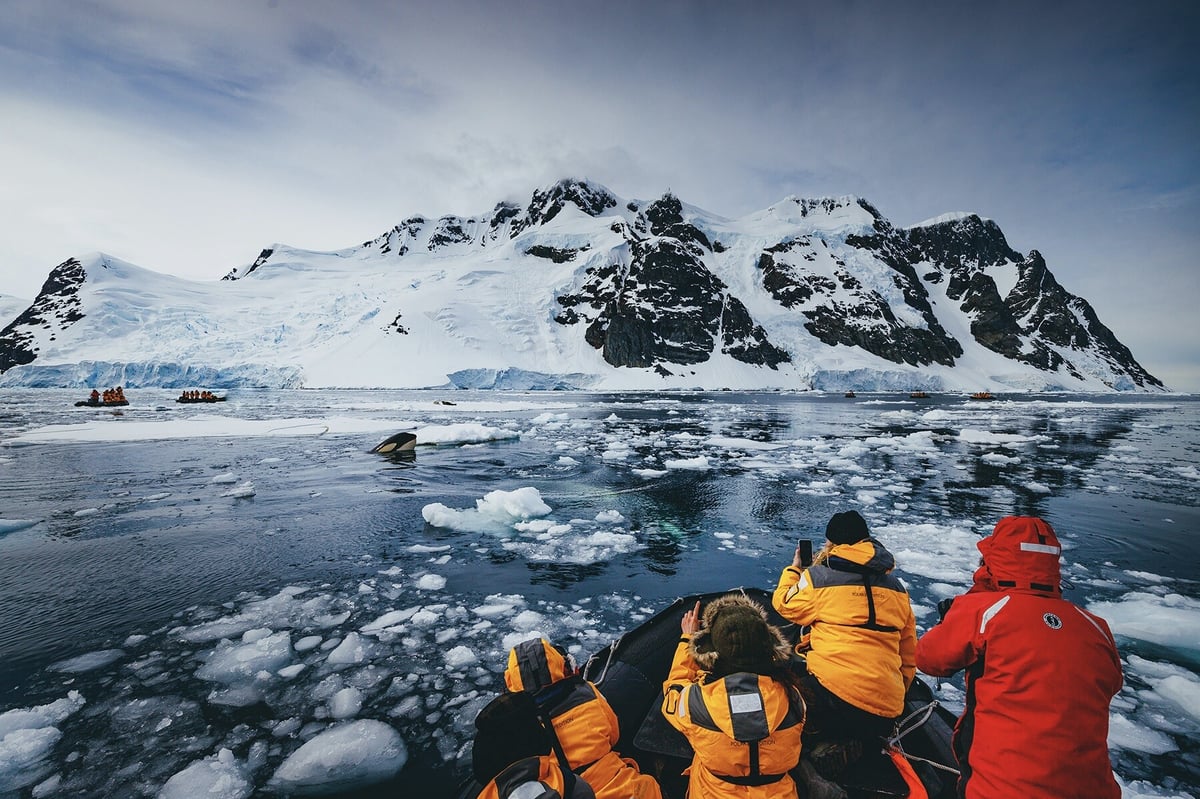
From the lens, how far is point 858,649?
2.69 m

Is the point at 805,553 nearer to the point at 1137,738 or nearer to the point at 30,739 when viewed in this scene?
the point at 1137,738

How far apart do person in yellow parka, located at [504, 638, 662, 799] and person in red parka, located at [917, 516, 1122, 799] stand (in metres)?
1.45

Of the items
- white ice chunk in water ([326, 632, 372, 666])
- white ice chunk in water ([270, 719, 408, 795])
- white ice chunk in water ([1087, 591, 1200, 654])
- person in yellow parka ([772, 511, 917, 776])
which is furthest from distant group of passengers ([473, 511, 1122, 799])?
white ice chunk in water ([1087, 591, 1200, 654])

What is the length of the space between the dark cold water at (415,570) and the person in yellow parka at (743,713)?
1.78 metres

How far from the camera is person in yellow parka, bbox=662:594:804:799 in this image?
206 cm

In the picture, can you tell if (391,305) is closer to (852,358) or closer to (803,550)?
(852,358)

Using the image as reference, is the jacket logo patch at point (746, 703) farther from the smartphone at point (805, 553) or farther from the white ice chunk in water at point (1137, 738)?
the white ice chunk in water at point (1137, 738)

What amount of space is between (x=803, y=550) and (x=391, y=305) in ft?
297

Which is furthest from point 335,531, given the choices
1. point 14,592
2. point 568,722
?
point 568,722

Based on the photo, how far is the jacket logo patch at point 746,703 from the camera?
2.04 meters

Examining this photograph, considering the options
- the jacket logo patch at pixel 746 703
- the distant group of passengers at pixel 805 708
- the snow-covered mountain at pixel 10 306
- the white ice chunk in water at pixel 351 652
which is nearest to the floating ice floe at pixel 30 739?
the white ice chunk in water at pixel 351 652

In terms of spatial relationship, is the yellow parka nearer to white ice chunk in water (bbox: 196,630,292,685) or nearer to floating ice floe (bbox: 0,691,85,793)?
white ice chunk in water (bbox: 196,630,292,685)

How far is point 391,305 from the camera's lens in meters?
84.9

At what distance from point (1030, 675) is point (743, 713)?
43.0 inches
